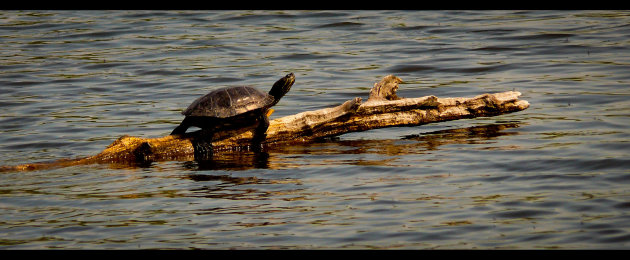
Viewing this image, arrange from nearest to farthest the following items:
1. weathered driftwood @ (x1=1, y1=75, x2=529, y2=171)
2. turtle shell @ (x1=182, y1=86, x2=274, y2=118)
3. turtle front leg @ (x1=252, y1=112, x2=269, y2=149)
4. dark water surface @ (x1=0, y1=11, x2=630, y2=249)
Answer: dark water surface @ (x1=0, y1=11, x2=630, y2=249) < turtle shell @ (x1=182, y1=86, x2=274, y2=118) < weathered driftwood @ (x1=1, y1=75, x2=529, y2=171) < turtle front leg @ (x1=252, y1=112, x2=269, y2=149)

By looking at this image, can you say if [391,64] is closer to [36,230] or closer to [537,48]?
[537,48]

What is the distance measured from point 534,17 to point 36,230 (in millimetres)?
15225

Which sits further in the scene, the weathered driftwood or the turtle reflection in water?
the weathered driftwood

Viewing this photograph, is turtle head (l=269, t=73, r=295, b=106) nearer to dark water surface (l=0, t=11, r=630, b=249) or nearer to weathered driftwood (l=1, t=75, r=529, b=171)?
weathered driftwood (l=1, t=75, r=529, b=171)

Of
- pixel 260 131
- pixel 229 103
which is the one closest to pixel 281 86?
pixel 260 131

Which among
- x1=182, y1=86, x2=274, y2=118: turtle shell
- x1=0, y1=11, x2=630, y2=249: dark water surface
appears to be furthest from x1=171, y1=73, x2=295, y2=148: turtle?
x1=0, y1=11, x2=630, y2=249: dark water surface

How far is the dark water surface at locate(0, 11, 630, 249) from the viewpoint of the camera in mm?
6742

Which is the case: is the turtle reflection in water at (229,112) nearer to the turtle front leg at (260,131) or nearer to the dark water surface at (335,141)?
the turtle front leg at (260,131)

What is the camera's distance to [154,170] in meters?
8.88

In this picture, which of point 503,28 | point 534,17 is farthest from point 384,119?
point 534,17

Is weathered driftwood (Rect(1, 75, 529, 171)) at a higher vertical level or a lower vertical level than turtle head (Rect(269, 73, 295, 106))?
lower

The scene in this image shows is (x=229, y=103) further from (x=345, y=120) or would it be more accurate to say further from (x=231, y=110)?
(x=345, y=120)

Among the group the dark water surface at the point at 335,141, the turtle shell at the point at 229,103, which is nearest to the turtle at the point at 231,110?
the turtle shell at the point at 229,103

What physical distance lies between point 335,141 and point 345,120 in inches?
27.0
